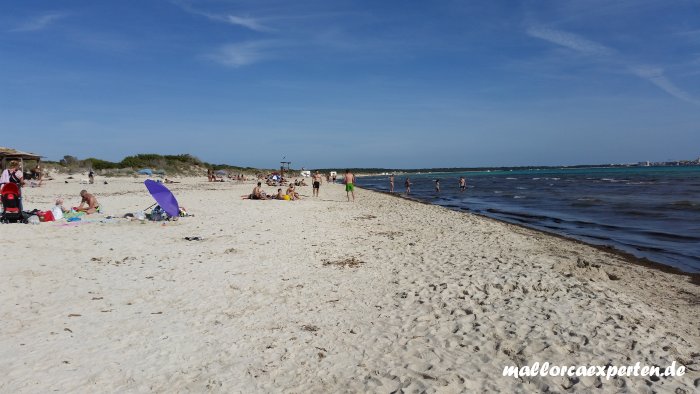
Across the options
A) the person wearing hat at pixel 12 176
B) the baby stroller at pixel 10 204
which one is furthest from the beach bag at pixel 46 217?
the person wearing hat at pixel 12 176

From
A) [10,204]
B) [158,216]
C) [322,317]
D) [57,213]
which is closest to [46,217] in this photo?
[57,213]

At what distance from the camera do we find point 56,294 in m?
5.95

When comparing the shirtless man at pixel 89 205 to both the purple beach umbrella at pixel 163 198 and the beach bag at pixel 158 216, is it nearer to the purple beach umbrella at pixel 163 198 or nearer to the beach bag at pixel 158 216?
the beach bag at pixel 158 216

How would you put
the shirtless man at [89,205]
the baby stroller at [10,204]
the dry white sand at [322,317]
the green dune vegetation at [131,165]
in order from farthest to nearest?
1. the green dune vegetation at [131,165]
2. the shirtless man at [89,205]
3. the baby stroller at [10,204]
4. the dry white sand at [322,317]

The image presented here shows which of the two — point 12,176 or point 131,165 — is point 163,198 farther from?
point 131,165

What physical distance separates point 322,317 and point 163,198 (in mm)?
9107

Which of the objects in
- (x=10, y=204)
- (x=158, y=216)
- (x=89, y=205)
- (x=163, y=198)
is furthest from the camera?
(x=89, y=205)

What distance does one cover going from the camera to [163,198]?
41.4ft

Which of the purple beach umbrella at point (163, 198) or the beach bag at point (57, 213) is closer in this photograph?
the beach bag at point (57, 213)

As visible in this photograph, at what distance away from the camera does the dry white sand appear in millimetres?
3855

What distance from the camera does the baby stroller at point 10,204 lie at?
37.0ft

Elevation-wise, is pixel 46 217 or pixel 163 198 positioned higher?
pixel 163 198

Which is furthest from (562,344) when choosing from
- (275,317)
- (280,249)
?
(280,249)

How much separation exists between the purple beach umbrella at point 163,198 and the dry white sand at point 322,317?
264cm
